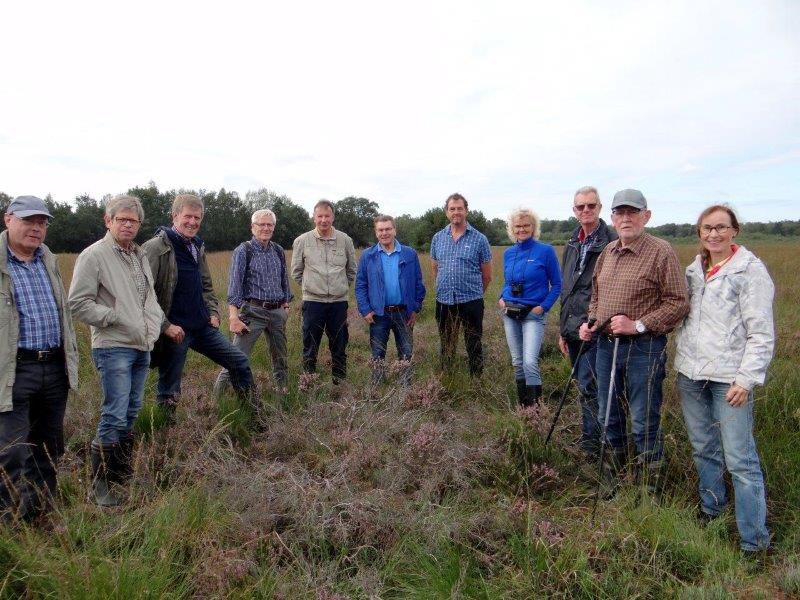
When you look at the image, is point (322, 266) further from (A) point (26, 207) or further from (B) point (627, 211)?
(B) point (627, 211)

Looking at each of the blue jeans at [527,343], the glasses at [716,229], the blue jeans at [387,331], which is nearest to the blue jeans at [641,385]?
the glasses at [716,229]

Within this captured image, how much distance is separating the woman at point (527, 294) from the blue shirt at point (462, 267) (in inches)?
14.5

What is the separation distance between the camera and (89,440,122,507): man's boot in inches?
125

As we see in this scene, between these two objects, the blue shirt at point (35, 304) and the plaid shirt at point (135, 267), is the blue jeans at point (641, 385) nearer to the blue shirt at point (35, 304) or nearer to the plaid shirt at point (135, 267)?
the plaid shirt at point (135, 267)

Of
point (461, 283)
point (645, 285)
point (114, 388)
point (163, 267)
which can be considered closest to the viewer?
point (645, 285)

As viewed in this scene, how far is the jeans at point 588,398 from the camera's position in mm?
3834

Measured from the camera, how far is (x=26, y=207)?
9.30 feet

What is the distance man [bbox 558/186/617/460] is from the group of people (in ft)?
0.04

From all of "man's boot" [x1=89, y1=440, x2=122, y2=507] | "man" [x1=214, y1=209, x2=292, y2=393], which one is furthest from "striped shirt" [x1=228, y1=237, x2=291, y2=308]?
"man's boot" [x1=89, y1=440, x2=122, y2=507]

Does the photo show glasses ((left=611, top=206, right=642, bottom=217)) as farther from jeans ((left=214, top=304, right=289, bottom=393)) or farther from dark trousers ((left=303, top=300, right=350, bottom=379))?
jeans ((left=214, top=304, right=289, bottom=393))

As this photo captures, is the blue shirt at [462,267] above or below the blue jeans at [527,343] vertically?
above

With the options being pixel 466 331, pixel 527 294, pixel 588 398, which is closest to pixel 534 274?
pixel 527 294

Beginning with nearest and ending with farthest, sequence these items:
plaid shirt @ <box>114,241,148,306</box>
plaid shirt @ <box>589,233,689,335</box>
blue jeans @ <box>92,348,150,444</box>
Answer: plaid shirt @ <box>589,233,689,335</box>
blue jeans @ <box>92,348,150,444</box>
plaid shirt @ <box>114,241,148,306</box>

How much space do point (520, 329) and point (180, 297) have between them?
9.64 ft
